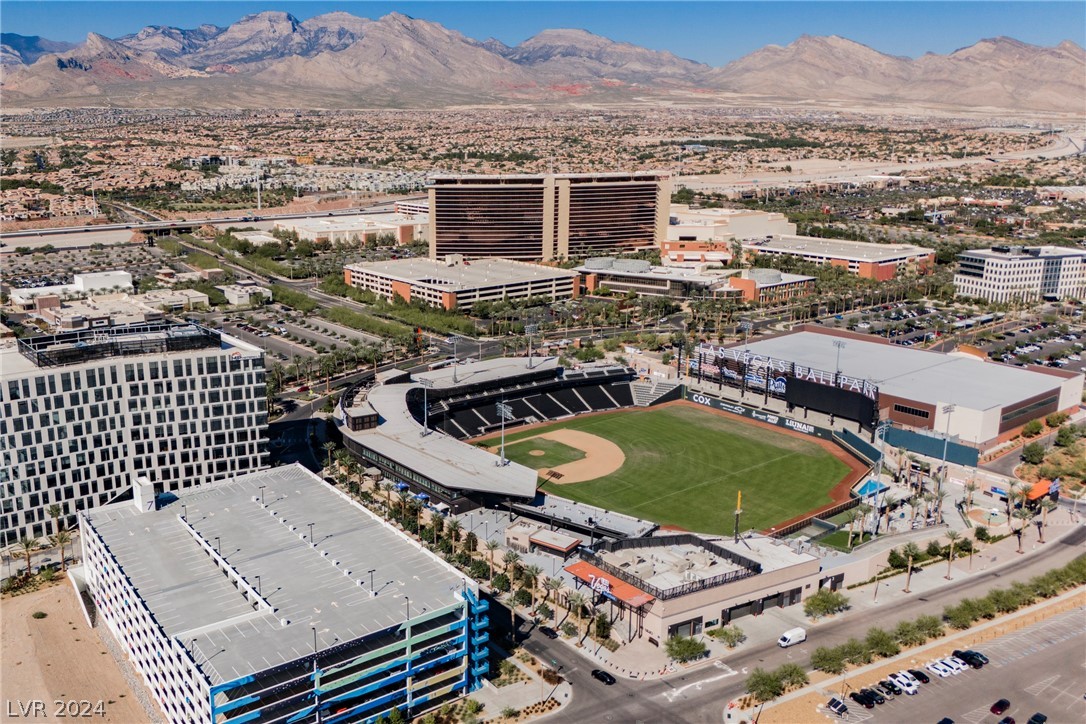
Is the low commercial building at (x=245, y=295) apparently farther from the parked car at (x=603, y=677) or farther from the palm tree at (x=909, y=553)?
the palm tree at (x=909, y=553)

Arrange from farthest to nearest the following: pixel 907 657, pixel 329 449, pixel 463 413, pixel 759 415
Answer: pixel 759 415, pixel 463 413, pixel 329 449, pixel 907 657

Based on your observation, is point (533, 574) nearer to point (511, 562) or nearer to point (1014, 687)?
point (511, 562)

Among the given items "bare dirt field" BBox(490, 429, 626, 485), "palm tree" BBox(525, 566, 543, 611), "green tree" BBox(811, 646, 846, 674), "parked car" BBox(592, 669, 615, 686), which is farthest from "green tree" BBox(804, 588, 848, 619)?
"bare dirt field" BBox(490, 429, 626, 485)

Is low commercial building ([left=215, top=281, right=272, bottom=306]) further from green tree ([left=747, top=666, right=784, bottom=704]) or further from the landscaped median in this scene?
the landscaped median

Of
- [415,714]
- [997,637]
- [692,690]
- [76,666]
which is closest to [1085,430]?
[997,637]

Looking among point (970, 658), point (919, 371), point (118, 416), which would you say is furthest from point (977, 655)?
point (118, 416)
